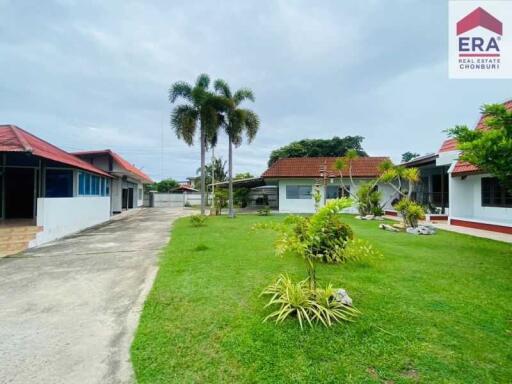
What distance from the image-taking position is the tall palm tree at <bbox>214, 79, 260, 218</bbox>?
17548 millimetres

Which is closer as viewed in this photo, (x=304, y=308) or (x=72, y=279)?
(x=304, y=308)

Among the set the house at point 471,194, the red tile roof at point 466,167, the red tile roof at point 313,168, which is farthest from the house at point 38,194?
the red tile roof at point 466,167

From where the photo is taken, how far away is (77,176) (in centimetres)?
1259

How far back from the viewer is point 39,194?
1012 cm

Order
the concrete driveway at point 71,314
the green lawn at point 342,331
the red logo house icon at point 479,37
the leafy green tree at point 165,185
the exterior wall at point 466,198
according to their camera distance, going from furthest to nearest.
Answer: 1. the leafy green tree at point 165,185
2. the exterior wall at point 466,198
3. the red logo house icon at point 479,37
4. the concrete driveway at point 71,314
5. the green lawn at point 342,331

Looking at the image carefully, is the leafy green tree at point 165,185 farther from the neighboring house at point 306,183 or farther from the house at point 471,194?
the house at point 471,194

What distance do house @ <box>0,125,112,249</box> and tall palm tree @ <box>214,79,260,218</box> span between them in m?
7.98

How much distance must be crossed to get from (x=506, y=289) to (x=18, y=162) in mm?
15498

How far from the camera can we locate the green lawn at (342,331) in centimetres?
236

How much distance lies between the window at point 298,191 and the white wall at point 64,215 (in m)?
12.4

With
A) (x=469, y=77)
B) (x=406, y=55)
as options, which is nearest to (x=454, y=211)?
(x=469, y=77)

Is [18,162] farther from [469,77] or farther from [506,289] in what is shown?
[469,77]

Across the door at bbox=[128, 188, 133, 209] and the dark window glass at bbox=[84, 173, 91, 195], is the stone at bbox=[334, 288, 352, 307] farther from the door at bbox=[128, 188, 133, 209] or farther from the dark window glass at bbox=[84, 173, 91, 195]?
the door at bbox=[128, 188, 133, 209]

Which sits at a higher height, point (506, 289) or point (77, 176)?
point (77, 176)
